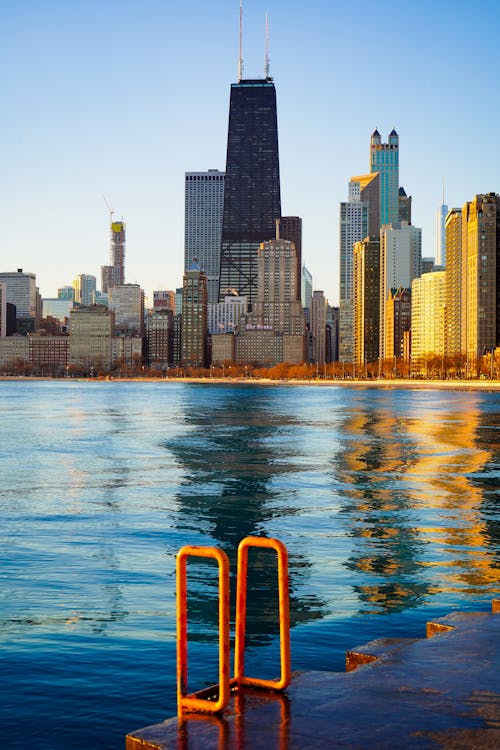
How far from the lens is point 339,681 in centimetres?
1191

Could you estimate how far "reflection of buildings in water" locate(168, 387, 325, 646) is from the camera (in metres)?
20.8

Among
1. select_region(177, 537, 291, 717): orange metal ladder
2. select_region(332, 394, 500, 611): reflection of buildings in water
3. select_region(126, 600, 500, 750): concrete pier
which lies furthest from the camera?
select_region(332, 394, 500, 611): reflection of buildings in water

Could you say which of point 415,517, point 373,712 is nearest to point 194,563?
point 415,517

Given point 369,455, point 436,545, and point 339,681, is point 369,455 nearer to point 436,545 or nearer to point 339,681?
point 436,545

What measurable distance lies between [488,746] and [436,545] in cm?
1968

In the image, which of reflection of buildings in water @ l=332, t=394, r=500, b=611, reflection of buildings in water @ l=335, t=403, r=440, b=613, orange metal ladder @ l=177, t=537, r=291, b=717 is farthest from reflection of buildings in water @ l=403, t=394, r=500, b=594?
orange metal ladder @ l=177, t=537, r=291, b=717

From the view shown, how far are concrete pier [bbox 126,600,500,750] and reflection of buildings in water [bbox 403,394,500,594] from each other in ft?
34.3

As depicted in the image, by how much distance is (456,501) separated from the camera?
127 feet

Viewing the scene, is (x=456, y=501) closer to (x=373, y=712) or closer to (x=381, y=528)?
(x=381, y=528)

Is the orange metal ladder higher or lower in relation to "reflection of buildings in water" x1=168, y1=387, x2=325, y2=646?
higher

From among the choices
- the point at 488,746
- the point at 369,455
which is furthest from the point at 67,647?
the point at 369,455

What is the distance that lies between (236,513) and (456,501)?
10.0 meters

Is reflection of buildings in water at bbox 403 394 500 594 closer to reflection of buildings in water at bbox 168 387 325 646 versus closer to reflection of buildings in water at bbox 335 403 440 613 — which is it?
reflection of buildings in water at bbox 335 403 440 613

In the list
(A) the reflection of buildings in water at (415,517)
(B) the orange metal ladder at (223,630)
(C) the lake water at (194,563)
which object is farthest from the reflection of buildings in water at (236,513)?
(B) the orange metal ladder at (223,630)
